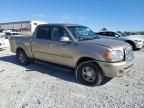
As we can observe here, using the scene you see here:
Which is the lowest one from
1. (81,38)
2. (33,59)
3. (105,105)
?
(105,105)

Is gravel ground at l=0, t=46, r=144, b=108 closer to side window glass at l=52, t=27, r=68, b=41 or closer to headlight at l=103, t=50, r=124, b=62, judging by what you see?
headlight at l=103, t=50, r=124, b=62

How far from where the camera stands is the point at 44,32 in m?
7.02

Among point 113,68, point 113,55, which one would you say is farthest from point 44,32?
point 113,68

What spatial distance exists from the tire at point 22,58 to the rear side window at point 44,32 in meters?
1.37

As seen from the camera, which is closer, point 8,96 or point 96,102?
point 96,102

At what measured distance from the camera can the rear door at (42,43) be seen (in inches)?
266

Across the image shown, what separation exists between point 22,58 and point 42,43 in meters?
1.93

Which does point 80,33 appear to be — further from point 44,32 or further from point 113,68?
point 113,68

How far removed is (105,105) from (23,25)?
114 feet

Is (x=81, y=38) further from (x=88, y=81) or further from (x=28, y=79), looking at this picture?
(x=28, y=79)

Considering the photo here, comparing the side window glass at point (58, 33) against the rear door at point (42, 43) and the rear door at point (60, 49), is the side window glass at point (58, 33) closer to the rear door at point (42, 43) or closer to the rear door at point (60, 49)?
the rear door at point (60, 49)

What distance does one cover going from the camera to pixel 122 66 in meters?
5.11

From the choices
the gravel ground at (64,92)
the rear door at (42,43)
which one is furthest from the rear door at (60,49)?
the gravel ground at (64,92)

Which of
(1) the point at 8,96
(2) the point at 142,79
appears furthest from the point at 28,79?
(2) the point at 142,79
